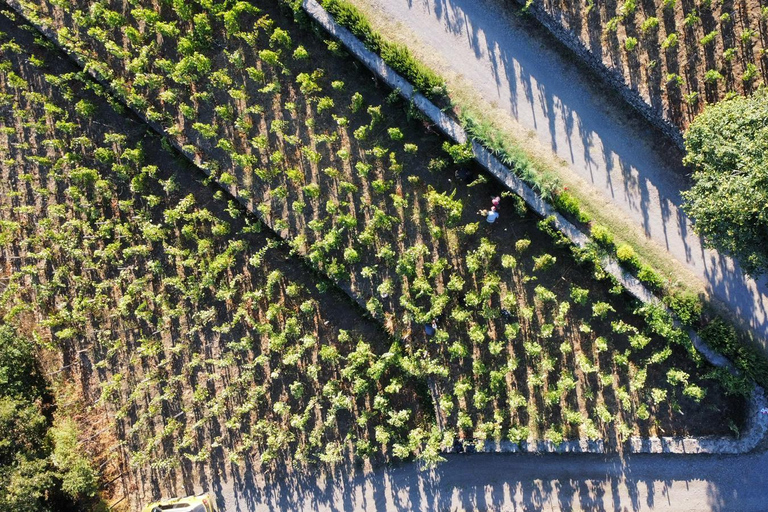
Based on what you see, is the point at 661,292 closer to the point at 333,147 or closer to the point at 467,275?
the point at 467,275

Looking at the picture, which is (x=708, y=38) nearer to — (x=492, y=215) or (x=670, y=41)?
(x=670, y=41)

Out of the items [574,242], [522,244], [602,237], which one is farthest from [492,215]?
[602,237]

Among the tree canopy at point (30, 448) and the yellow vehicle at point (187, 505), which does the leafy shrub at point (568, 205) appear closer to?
the yellow vehicle at point (187, 505)

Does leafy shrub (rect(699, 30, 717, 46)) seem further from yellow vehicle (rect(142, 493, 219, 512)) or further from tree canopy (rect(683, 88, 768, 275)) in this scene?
yellow vehicle (rect(142, 493, 219, 512))

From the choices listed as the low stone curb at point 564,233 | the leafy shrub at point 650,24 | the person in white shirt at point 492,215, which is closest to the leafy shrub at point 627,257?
the low stone curb at point 564,233

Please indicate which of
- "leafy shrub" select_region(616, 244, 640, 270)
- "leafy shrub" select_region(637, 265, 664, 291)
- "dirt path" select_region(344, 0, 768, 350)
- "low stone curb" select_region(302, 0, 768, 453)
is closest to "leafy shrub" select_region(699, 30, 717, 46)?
"dirt path" select_region(344, 0, 768, 350)

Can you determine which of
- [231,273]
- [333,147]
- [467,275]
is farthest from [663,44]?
[231,273]
